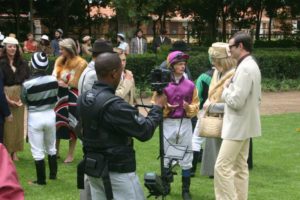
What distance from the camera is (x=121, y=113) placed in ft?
14.0

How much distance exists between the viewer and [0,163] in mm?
2846

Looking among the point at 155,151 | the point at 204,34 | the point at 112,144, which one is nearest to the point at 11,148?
the point at 155,151

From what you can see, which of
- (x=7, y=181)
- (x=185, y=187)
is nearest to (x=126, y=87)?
(x=185, y=187)

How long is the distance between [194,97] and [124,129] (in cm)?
287

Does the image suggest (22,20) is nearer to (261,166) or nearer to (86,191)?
(261,166)

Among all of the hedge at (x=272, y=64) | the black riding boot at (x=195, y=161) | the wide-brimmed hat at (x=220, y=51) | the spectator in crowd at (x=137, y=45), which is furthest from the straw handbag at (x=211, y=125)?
the spectator in crowd at (x=137, y=45)

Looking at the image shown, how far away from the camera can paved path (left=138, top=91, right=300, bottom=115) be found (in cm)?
1491

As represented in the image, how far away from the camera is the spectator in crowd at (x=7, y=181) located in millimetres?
2774

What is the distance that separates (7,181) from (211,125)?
13.5 feet

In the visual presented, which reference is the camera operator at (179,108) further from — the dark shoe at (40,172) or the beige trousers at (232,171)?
the dark shoe at (40,172)

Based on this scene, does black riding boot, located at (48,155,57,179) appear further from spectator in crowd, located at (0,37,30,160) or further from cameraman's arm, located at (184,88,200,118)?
cameraman's arm, located at (184,88,200,118)

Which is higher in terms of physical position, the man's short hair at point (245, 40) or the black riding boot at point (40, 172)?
the man's short hair at point (245, 40)

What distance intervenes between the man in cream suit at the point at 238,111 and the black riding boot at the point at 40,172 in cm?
260

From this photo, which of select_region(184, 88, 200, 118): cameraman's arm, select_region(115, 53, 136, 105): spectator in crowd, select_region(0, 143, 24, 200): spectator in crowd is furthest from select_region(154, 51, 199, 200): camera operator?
select_region(0, 143, 24, 200): spectator in crowd
